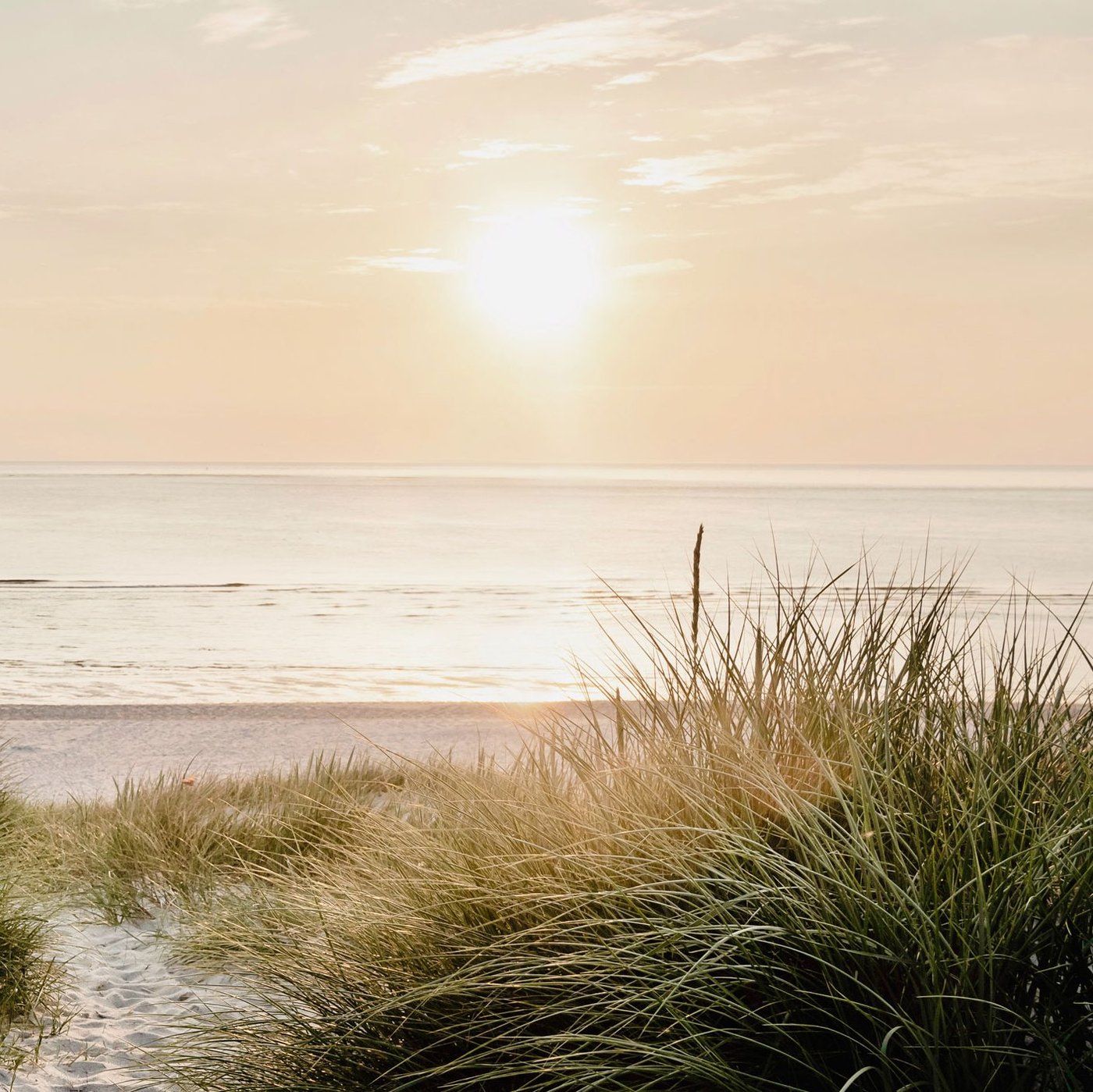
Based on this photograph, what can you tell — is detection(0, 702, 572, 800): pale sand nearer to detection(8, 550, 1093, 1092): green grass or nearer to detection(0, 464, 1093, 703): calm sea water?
detection(0, 464, 1093, 703): calm sea water

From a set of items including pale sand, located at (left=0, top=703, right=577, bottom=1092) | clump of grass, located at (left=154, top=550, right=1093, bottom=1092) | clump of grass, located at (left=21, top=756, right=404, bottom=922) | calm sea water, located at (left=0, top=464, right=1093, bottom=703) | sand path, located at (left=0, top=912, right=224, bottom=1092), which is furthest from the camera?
calm sea water, located at (left=0, top=464, right=1093, bottom=703)

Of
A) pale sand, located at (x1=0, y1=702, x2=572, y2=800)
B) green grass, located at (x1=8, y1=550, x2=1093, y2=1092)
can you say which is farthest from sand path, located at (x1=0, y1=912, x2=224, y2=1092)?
pale sand, located at (x1=0, y1=702, x2=572, y2=800)

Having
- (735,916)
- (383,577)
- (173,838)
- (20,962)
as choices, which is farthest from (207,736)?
(383,577)

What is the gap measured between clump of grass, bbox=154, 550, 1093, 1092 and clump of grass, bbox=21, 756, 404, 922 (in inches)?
53.9

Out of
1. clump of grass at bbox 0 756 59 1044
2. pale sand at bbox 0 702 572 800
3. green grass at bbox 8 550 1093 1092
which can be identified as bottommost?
pale sand at bbox 0 702 572 800

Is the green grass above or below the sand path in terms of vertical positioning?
above

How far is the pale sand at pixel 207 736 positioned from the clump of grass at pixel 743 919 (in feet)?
14.8

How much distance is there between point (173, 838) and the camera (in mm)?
5016

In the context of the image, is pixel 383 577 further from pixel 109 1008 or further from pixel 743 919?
pixel 743 919

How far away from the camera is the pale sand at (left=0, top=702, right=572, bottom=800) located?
7.90 metres

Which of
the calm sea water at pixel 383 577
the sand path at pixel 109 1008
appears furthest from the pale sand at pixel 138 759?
the calm sea water at pixel 383 577

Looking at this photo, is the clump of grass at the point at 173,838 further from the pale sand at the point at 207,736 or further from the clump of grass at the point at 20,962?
the pale sand at the point at 207,736

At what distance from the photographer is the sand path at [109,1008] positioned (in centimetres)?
326

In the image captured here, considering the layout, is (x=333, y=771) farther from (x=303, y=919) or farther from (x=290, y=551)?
(x=290, y=551)
